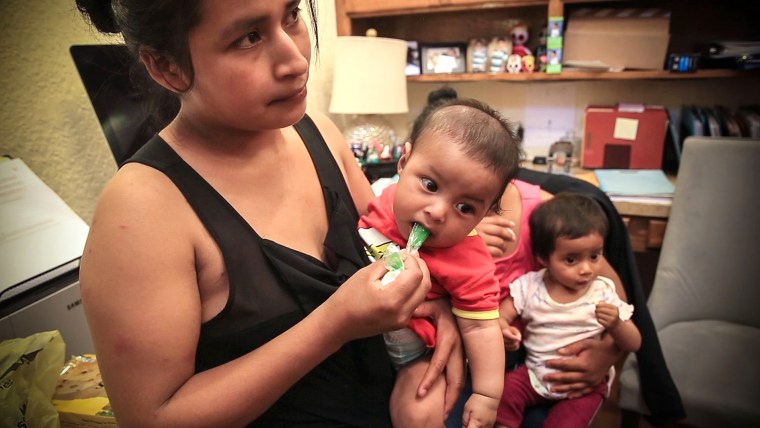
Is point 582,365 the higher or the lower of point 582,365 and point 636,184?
the lower

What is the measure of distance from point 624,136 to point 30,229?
2.46 meters

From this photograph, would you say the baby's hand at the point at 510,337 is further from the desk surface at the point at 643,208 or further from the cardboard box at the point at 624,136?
the cardboard box at the point at 624,136

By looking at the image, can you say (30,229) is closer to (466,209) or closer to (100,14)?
(100,14)

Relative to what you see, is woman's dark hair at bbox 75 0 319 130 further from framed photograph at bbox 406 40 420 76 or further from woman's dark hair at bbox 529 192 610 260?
framed photograph at bbox 406 40 420 76

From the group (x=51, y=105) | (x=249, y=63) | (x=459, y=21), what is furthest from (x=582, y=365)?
(x=459, y=21)

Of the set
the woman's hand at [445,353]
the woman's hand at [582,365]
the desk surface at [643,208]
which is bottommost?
the woman's hand at [582,365]

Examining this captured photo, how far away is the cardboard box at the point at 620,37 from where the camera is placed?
2121 mm

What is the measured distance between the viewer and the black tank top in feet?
2.26

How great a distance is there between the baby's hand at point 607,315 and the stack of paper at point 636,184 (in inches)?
37.7

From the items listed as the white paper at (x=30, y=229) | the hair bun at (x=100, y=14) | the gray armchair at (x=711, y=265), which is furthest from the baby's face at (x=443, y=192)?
the gray armchair at (x=711, y=265)

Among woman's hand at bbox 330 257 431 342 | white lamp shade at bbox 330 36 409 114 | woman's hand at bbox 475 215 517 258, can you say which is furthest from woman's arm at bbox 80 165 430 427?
white lamp shade at bbox 330 36 409 114

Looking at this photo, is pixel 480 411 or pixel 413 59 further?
pixel 413 59

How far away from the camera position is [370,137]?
2531 millimetres

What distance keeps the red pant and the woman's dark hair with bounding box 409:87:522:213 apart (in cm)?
64
